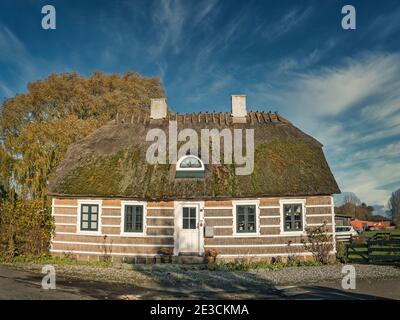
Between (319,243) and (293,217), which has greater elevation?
(293,217)

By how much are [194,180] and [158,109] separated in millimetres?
6619

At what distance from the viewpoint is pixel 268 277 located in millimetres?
13961

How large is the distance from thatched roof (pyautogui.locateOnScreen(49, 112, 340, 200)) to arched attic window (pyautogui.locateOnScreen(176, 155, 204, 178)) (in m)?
0.29

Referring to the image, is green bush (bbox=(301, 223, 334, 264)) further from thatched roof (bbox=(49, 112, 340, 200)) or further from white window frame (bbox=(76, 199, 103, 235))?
white window frame (bbox=(76, 199, 103, 235))

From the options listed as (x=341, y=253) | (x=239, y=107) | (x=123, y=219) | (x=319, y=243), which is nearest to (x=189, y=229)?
(x=123, y=219)

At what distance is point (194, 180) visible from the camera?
1778 cm

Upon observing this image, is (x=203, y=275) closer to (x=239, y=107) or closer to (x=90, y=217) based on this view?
(x=90, y=217)

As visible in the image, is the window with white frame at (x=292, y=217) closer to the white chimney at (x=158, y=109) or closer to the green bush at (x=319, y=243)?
the green bush at (x=319, y=243)

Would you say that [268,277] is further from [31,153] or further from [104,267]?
[31,153]

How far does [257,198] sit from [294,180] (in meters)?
2.08

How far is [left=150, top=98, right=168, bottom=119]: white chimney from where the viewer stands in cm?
2230

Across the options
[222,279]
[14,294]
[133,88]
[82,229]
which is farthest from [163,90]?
[14,294]

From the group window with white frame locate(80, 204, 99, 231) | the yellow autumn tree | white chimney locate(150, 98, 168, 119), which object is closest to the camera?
window with white frame locate(80, 204, 99, 231)

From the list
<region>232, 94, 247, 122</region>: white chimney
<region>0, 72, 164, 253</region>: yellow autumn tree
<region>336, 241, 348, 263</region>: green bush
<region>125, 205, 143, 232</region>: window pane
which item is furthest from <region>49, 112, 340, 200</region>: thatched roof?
<region>336, 241, 348, 263</region>: green bush
